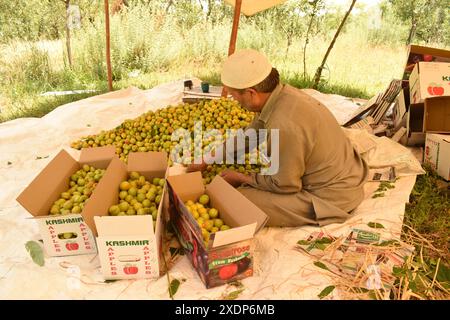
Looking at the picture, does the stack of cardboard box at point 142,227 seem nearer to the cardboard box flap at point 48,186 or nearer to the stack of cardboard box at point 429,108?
the cardboard box flap at point 48,186

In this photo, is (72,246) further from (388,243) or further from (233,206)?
(388,243)

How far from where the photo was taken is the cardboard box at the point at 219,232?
72.3 inches

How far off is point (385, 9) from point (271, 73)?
10.7m

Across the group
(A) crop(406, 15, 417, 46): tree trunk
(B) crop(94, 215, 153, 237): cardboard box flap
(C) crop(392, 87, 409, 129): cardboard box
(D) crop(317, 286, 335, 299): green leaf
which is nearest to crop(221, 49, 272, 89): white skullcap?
(B) crop(94, 215, 153, 237): cardboard box flap

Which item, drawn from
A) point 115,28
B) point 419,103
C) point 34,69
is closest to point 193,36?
point 115,28

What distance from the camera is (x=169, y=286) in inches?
78.5

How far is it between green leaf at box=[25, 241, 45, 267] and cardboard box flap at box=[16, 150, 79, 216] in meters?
0.20

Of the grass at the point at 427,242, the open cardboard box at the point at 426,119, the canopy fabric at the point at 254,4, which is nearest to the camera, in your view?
the grass at the point at 427,242

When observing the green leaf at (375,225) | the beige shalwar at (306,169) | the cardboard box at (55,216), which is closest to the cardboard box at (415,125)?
the beige shalwar at (306,169)

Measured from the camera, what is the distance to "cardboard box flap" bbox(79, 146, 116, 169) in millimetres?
2633

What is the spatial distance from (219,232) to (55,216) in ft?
3.16

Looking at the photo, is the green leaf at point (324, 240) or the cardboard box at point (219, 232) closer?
the cardboard box at point (219, 232)

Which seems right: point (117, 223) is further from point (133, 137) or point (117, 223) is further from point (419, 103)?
point (419, 103)

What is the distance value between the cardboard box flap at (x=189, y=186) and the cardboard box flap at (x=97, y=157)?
585 millimetres
